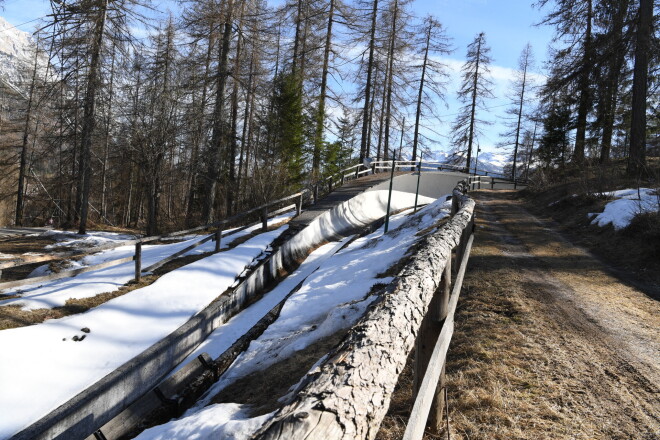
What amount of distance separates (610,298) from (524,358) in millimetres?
3273

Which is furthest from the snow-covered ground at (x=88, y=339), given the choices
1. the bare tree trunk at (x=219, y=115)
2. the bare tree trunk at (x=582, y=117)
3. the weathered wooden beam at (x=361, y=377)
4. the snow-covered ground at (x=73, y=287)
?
the bare tree trunk at (x=582, y=117)

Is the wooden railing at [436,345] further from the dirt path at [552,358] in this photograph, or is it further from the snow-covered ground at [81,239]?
the snow-covered ground at [81,239]

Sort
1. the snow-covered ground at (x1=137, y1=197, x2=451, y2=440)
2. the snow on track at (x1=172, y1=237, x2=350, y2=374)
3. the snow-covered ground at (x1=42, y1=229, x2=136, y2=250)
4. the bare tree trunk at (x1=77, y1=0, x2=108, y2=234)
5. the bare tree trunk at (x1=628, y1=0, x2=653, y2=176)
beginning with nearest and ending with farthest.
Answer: the snow-covered ground at (x1=137, y1=197, x2=451, y2=440) → the snow on track at (x1=172, y1=237, x2=350, y2=374) → the snow-covered ground at (x1=42, y1=229, x2=136, y2=250) → the bare tree trunk at (x1=628, y1=0, x2=653, y2=176) → the bare tree trunk at (x1=77, y1=0, x2=108, y2=234)

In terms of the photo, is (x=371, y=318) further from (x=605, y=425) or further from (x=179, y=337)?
(x=179, y=337)

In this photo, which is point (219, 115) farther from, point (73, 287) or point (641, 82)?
point (641, 82)

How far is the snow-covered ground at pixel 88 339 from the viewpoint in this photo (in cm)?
446

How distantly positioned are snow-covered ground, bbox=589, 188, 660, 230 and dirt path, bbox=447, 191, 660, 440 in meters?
3.83

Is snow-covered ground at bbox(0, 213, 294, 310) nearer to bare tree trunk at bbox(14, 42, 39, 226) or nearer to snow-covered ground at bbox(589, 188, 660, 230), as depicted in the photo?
snow-covered ground at bbox(589, 188, 660, 230)

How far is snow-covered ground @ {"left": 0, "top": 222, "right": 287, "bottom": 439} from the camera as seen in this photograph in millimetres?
4457

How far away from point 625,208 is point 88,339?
13060 mm

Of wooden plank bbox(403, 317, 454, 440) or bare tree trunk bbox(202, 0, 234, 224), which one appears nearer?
wooden plank bbox(403, 317, 454, 440)

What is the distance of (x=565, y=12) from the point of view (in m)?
19.9

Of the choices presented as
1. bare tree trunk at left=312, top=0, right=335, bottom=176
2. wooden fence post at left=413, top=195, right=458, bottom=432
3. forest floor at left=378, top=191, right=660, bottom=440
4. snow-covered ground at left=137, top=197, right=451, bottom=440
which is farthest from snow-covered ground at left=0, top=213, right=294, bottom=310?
bare tree trunk at left=312, top=0, right=335, bottom=176

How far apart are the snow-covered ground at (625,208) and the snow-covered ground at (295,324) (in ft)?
15.1
